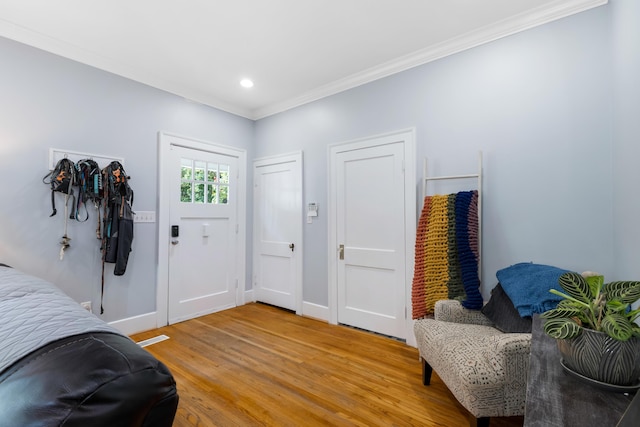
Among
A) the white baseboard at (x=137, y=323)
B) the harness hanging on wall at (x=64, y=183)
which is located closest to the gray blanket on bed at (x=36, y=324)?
the harness hanging on wall at (x=64, y=183)

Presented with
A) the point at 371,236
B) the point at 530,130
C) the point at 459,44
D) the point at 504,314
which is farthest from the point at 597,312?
the point at 459,44

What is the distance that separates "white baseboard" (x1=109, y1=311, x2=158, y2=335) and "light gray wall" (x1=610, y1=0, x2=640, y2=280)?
3920 mm

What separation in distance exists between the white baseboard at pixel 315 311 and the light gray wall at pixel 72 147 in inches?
67.8

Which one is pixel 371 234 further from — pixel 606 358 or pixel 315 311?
pixel 606 358

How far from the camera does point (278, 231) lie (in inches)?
156

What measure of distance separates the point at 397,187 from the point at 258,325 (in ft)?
7.03

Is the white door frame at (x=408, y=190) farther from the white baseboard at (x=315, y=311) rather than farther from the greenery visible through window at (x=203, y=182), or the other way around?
the greenery visible through window at (x=203, y=182)

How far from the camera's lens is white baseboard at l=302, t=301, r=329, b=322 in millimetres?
3439

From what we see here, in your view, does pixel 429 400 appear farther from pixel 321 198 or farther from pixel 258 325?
pixel 321 198

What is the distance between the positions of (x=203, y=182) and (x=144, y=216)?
0.80m

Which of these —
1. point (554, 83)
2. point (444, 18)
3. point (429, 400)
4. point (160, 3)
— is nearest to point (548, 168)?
point (554, 83)

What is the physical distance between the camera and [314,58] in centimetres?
286

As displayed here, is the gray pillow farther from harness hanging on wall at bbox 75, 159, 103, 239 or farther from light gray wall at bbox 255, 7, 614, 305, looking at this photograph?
harness hanging on wall at bbox 75, 159, 103, 239

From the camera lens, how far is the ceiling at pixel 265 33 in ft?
7.07
